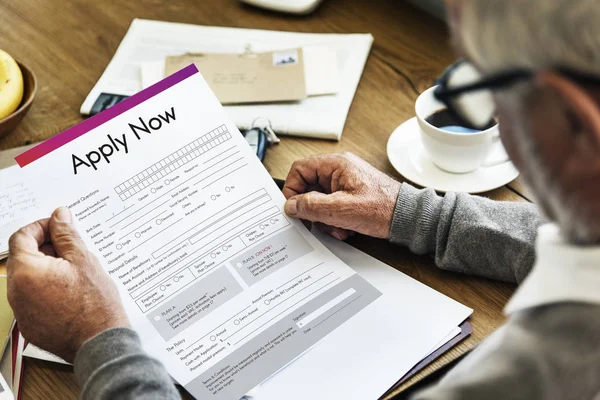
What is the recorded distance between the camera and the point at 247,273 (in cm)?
86

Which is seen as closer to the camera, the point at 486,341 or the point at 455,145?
the point at 486,341

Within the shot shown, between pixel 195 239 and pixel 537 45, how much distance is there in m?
0.51

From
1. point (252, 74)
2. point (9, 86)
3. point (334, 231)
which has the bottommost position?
point (334, 231)

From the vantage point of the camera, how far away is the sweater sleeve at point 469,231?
875mm

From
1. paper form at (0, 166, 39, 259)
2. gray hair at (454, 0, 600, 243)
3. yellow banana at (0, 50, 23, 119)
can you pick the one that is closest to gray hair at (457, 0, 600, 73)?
gray hair at (454, 0, 600, 243)

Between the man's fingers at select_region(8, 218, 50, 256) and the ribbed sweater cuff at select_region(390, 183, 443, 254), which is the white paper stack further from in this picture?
the man's fingers at select_region(8, 218, 50, 256)

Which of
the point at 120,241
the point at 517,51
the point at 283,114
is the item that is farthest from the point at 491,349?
the point at 283,114

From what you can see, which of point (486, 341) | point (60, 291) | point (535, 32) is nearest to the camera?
point (535, 32)

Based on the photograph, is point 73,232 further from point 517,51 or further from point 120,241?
point 517,51

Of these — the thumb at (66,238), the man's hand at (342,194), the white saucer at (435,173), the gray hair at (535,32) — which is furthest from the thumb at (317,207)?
the gray hair at (535,32)

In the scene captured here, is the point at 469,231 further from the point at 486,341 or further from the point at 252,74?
the point at 252,74

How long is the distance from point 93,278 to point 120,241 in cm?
6

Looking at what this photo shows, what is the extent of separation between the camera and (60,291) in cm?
79

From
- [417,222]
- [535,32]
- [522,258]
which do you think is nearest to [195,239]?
[417,222]
